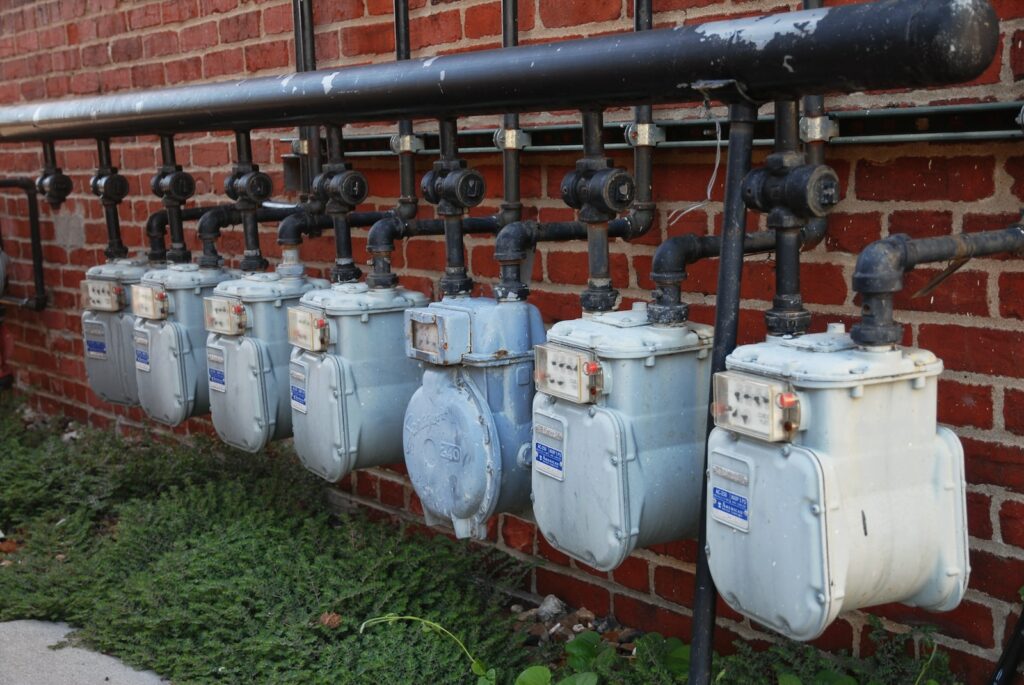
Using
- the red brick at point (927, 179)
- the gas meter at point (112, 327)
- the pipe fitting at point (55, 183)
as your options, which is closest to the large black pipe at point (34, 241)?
the pipe fitting at point (55, 183)

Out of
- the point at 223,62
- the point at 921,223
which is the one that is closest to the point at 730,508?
the point at 921,223

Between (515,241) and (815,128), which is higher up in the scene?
(815,128)

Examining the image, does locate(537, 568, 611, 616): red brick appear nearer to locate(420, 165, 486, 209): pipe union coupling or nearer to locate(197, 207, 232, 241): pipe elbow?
locate(420, 165, 486, 209): pipe union coupling

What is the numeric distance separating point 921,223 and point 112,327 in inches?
85.5

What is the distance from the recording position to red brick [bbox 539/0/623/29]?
2455 mm

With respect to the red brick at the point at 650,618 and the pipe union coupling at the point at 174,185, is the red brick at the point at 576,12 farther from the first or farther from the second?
the red brick at the point at 650,618

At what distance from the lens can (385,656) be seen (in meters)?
2.39

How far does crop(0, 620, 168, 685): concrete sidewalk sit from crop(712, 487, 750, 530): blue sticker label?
4.43 ft

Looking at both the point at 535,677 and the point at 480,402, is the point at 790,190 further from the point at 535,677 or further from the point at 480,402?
the point at 535,677

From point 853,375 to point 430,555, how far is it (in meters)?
1.40

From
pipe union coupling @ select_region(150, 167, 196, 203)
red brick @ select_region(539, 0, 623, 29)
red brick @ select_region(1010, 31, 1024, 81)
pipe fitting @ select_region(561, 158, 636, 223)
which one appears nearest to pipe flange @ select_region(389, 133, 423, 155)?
red brick @ select_region(539, 0, 623, 29)

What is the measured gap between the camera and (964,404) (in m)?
1.96

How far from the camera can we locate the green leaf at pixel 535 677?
7.19ft

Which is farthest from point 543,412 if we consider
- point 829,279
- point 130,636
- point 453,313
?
point 130,636
